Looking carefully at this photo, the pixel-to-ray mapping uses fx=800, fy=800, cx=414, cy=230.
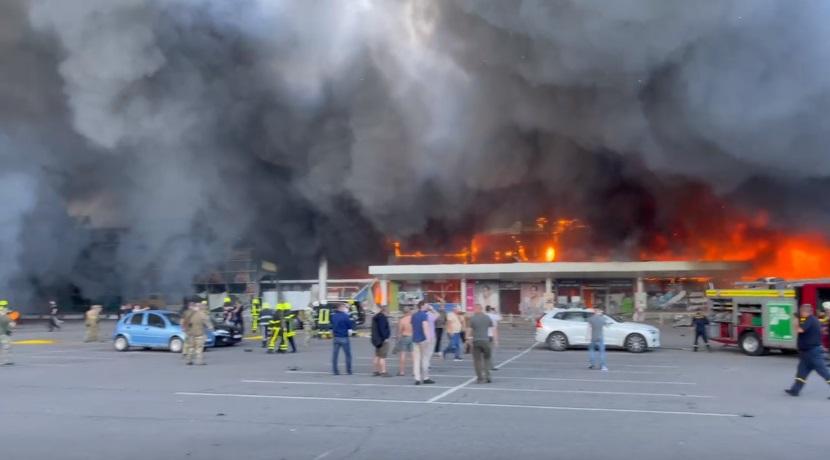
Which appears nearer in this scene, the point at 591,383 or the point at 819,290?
the point at 591,383

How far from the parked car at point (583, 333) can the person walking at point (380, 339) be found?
25.5 feet

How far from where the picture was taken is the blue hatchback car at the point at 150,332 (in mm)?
21641

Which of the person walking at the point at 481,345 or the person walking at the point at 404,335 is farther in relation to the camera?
the person walking at the point at 404,335

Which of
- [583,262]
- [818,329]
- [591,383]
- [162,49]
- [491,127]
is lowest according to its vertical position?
[591,383]

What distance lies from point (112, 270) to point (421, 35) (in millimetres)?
22415

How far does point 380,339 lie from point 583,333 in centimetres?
897

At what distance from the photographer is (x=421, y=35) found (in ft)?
89.1

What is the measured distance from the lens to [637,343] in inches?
839

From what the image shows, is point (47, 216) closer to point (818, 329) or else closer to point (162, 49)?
point (162, 49)

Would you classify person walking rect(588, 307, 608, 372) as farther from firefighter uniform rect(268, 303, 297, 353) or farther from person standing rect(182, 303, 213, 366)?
person standing rect(182, 303, 213, 366)

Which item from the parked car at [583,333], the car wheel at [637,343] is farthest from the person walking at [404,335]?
the car wheel at [637,343]

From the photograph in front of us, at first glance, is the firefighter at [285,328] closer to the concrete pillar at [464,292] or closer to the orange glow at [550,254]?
the concrete pillar at [464,292]

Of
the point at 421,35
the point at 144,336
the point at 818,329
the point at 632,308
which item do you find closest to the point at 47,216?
the point at 144,336

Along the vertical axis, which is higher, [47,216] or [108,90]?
[108,90]
